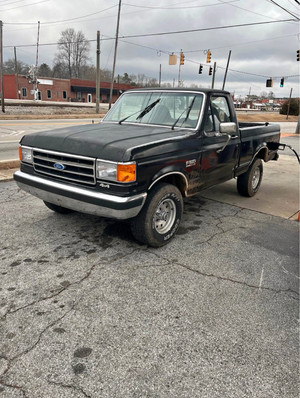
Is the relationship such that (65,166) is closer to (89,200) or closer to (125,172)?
(89,200)

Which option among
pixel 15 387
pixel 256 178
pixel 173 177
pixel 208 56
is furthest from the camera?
pixel 208 56

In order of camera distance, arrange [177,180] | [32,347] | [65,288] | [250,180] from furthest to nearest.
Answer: [250,180] < [177,180] < [65,288] < [32,347]

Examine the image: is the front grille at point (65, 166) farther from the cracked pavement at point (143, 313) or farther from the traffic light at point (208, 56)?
the traffic light at point (208, 56)

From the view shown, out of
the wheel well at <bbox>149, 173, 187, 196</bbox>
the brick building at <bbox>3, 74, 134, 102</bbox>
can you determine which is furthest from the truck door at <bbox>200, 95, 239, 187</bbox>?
the brick building at <bbox>3, 74, 134, 102</bbox>

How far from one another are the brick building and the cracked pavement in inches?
2375

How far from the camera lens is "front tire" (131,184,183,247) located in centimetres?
357

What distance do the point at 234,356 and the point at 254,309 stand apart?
66 cm

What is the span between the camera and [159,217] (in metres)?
3.87

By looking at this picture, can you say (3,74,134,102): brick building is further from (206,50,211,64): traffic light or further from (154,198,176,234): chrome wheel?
(154,198,176,234): chrome wheel

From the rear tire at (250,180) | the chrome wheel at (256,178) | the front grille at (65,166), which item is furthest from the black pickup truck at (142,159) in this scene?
the chrome wheel at (256,178)

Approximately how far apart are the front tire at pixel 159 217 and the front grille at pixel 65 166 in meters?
0.69

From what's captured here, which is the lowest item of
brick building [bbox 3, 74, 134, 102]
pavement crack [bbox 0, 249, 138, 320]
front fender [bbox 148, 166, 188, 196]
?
pavement crack [bbox 0, 249, 138, 320]

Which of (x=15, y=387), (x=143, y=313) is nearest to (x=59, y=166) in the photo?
(x=143, y=313)

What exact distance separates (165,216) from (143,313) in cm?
151
